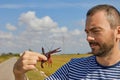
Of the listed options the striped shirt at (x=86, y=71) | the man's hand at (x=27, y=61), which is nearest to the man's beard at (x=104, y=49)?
the striped shirt at (x=86, y=71)

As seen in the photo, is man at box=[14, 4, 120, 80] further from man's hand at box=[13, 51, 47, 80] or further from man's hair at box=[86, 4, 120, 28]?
man's hand at box=[13, 51, 47, 80]

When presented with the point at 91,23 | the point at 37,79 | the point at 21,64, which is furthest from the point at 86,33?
the point at 37,79

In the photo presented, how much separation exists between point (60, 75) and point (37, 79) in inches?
1116

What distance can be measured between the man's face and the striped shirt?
21 cm

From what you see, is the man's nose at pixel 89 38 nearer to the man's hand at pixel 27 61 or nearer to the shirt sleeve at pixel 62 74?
the shirt sleeve at pixel 62 74

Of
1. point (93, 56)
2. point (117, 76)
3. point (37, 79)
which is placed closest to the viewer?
point (117, 76)

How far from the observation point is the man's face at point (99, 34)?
5977mm

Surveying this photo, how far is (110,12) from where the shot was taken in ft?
20.6

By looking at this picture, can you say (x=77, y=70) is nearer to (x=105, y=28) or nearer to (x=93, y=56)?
(x=93, y=56)

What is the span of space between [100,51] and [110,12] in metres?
0.63

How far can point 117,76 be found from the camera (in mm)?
5895

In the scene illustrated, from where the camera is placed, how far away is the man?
5.97 metres

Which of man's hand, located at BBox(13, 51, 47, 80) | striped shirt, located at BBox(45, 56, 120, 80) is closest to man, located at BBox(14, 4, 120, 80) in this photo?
striped shirt, located at BBox(45, 56, 120, 80)

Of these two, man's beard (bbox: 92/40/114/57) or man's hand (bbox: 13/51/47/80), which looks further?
man's beard (bbox: 92/40/114/57)
